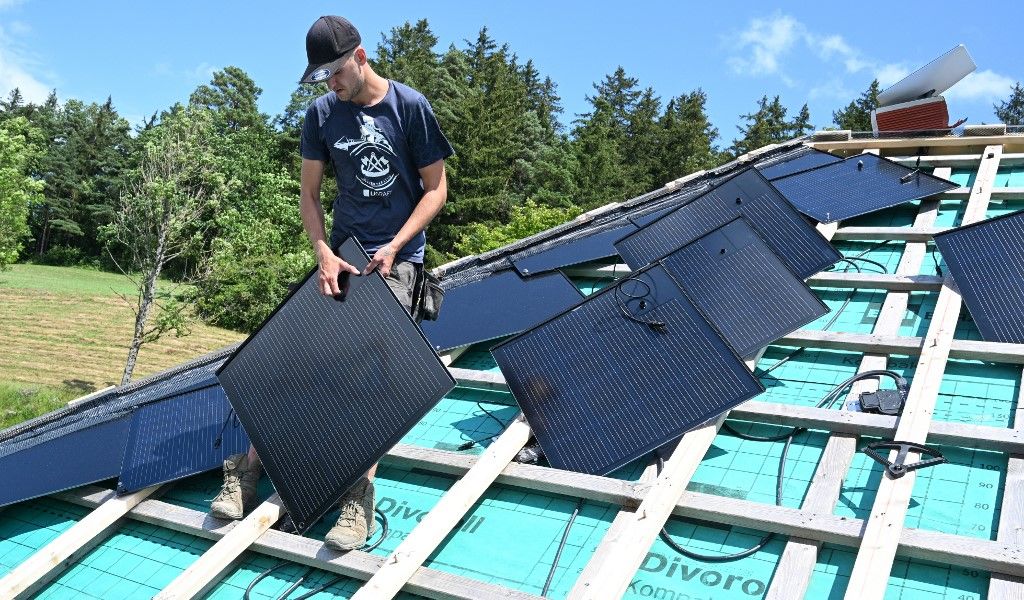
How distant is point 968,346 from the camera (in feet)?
15.9

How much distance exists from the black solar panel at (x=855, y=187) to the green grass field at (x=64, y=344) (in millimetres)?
21483

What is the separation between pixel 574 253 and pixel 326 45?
4291 millimetres

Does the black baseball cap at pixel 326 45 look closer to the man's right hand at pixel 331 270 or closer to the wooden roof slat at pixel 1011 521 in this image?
the man's right hand at pixel 331 270

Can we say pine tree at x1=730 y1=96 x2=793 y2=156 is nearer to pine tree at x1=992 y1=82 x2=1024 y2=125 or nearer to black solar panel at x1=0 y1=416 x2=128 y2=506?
pine tree at x1=992 y1=82 x2=1024 y2=125

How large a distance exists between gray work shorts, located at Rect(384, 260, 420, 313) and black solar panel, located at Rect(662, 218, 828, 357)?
5.60ft

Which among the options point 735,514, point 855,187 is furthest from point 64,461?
point 855,187

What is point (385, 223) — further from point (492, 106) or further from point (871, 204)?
point (492, 106)

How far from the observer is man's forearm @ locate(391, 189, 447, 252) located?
4113mm

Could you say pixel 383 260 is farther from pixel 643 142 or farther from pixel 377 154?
pixel 643 142

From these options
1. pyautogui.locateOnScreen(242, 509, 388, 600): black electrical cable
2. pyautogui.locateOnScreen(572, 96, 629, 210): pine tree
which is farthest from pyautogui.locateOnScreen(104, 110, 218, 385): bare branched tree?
pyautogui.locateOnScreen(572, 96, 629, 210): pine tree

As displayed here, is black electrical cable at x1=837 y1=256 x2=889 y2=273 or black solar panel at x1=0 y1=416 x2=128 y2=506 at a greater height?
black electrical cable at x1=837 y1=256 x2=889 y2=273

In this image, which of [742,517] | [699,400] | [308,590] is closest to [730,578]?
[742,517]

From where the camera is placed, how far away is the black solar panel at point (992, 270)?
5059 millimetres

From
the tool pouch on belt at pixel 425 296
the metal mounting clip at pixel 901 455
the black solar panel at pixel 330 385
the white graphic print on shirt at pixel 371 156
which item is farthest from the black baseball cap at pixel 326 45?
the metal mounting clip at pixel 901 455
